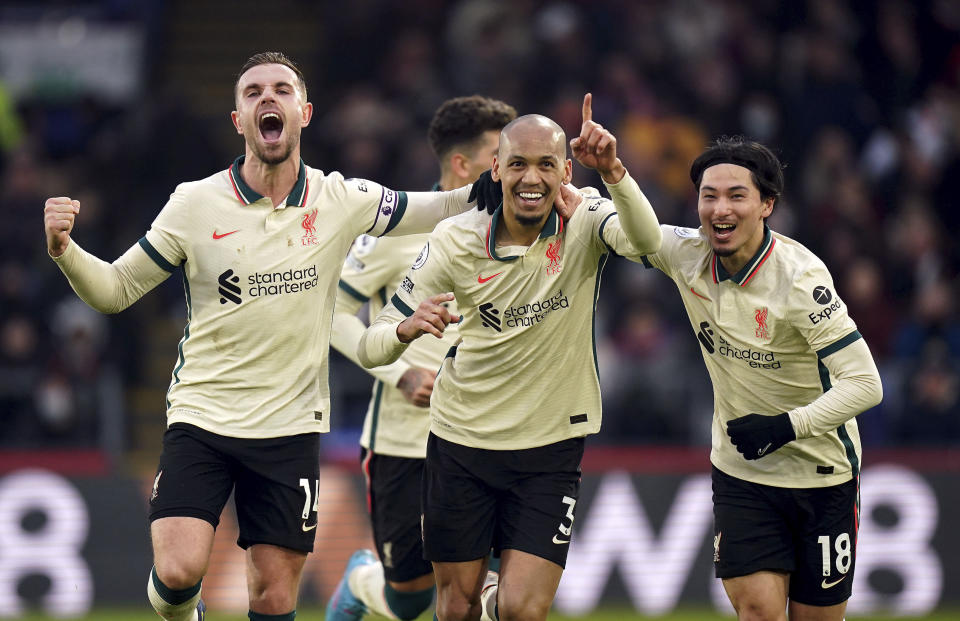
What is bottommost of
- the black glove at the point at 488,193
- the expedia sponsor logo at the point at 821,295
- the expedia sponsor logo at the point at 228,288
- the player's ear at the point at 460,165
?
the expedia sponsor logo at the point at 821,295

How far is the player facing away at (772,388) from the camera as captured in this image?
6281 millimetres

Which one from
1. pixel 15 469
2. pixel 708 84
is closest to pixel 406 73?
pixel 708 84

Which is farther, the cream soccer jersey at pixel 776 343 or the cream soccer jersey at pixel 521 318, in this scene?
the cream soccer jersey at pixel 521 318

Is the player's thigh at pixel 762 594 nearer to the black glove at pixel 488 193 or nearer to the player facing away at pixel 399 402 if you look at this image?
the player facing away at pixel 399 402

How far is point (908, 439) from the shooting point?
39.0ft

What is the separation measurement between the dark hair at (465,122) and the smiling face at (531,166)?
1.44 m

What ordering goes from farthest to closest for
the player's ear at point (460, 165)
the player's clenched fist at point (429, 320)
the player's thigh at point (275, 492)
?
the player's ear at point (460, 165) → the player's thigh at point (275, 492) → the player's clenched fist at point (429, 320)

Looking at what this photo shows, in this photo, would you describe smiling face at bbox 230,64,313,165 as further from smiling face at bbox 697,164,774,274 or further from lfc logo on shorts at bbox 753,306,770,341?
lfc logo on shorts at bbox 753,306,770,341

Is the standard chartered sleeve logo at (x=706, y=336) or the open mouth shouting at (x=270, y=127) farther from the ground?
the open mouth shouting at (x=270, y=127)

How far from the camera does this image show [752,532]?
6.34 m

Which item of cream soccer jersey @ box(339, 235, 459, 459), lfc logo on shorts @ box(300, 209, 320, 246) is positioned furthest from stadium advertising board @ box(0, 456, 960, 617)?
lfc logo on shorts @ box(300, 209, 320, 246)

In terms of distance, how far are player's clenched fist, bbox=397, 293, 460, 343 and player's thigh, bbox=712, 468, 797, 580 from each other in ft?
5.14

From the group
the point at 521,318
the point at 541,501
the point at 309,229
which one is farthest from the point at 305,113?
the point at 541,501

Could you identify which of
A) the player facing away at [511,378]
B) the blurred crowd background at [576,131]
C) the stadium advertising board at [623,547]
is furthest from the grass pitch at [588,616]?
the player facing away at [511,378]
